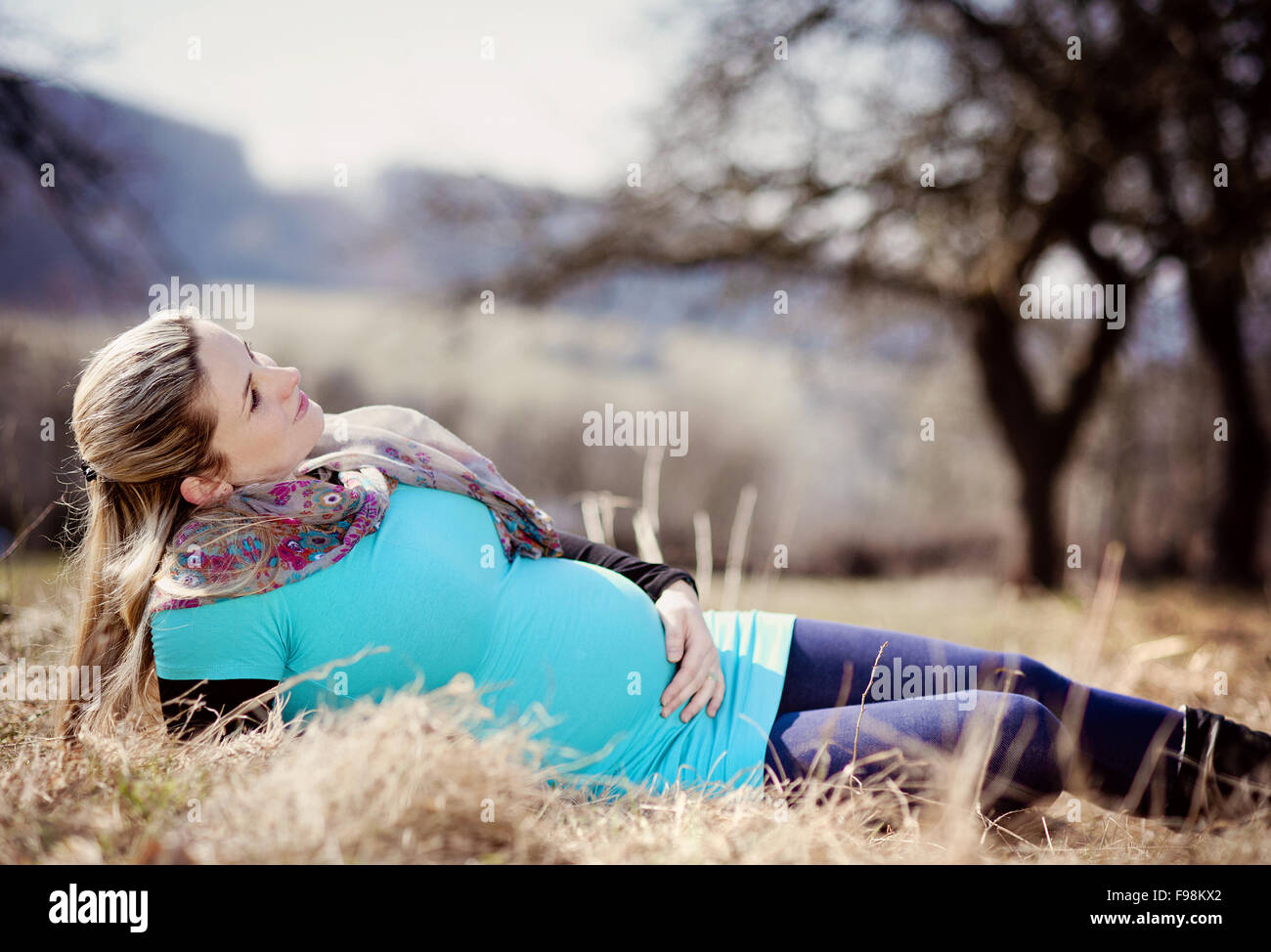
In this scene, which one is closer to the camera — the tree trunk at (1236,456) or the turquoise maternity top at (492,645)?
the turquoise maternity top at (492,645)

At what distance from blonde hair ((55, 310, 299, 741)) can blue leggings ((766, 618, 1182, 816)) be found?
1.15 metres

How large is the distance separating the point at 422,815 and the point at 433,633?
0.38m

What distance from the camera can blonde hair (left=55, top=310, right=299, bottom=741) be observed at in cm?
152

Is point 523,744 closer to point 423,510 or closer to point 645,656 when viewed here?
point 645,656

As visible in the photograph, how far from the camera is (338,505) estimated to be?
Result: 5.19ft

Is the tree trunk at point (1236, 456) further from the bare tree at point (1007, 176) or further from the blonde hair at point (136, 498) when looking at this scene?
the blonde hair at point (136, 498)

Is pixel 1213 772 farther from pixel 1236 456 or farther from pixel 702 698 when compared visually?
pixel 1236 456

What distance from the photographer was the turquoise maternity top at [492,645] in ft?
4.98

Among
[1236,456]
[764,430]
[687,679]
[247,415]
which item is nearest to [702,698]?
[687,679]

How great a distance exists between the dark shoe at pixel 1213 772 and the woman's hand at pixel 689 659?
95cm

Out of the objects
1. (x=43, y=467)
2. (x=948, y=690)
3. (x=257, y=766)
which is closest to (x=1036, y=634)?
(x=948, y=690)

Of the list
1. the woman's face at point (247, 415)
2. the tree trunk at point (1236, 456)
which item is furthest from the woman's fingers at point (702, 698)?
the tree trunk at point (1236, 456)

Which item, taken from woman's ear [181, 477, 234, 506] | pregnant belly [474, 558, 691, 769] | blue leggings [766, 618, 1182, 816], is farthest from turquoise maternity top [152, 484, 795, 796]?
woman's ear [181, 477, 234, 506]
